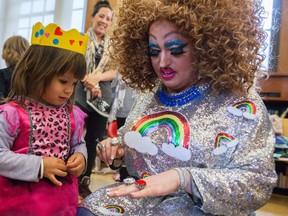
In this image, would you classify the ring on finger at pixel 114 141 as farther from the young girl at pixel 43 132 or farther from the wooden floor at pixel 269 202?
the wooden floor at pixel 269 202

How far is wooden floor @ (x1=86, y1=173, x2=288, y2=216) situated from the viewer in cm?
234

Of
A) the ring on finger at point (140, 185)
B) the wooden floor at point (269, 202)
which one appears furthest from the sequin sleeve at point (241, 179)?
the wooden floor at point (269, 202)

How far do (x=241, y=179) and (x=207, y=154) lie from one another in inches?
4.4

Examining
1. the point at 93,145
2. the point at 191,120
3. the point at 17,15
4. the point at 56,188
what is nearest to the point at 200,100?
the point at 191,120

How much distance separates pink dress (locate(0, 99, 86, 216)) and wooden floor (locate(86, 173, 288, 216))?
1410 millimetres

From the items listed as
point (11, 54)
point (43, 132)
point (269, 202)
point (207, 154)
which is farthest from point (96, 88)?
point (269, 202)

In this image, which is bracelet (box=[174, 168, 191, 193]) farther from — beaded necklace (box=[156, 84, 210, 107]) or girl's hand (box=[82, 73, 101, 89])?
girl's hand (box=[82, 73, 101, 89])

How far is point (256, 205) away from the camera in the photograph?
749 millimetres

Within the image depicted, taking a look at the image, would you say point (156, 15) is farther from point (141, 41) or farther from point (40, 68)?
point (40, 68)

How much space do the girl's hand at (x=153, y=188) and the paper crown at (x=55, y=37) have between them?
0.66 metres

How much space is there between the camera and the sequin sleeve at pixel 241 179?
2.36ft

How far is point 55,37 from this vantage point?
117 centimetres

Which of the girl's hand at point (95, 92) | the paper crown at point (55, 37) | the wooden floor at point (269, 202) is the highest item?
the paper crown at point (55, 37)

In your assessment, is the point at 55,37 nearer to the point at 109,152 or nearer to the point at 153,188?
the point at 109,152
